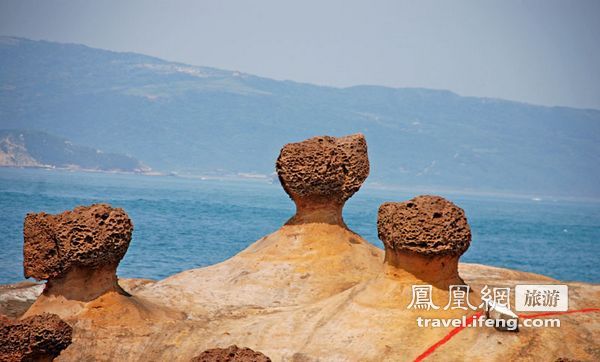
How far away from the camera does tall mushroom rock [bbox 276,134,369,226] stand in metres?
16.7

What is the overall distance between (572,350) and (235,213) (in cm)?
6585

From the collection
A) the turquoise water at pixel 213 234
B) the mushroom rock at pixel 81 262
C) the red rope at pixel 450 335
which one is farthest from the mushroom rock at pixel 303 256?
the turquoise water at pixel 213 234

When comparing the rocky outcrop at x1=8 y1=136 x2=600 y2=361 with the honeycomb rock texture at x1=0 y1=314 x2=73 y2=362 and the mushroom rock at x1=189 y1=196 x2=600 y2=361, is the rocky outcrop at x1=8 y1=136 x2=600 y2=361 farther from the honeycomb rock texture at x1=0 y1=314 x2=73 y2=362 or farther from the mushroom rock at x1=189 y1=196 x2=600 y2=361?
the honeycomb rock texture at x1=0 y1=314 x2=73 y2=362

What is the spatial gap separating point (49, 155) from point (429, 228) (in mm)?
145834

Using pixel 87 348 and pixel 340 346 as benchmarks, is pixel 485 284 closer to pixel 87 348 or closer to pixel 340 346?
pixel 340 346

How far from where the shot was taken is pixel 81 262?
518 inches

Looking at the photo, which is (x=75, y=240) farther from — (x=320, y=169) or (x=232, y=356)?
(x=232, y=356)

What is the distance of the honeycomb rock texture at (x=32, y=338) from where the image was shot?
1024cm

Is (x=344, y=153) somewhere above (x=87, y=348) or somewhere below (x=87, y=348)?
above

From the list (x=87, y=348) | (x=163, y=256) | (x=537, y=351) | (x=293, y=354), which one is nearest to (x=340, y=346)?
(x=293, y=354)

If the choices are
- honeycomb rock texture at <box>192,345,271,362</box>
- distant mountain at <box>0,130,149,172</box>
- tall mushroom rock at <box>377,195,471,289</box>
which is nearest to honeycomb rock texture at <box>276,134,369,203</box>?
tall mushroom rock at <box>377,195,471,289</box>

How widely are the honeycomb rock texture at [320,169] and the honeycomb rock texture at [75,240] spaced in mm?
3897

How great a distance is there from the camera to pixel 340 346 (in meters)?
12.0

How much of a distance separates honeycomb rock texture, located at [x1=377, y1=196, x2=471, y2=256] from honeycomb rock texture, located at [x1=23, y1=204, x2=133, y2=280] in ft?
11.0
